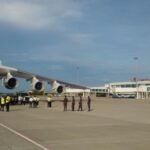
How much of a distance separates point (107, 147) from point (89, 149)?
64 cm

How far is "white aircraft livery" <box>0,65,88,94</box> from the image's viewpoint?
46125mm

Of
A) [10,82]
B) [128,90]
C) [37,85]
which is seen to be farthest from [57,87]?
[128,90]

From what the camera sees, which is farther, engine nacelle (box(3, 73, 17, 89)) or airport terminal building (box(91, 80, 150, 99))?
airport terminal building (box(91, 80, 150, 99))

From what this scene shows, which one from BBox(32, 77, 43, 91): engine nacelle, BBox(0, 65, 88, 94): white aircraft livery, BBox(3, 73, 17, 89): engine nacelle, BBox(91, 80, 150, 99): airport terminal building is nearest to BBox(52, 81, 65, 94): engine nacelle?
BBox(0, 65, 88, 94): white aircraft livery

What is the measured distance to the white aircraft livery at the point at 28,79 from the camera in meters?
46.1

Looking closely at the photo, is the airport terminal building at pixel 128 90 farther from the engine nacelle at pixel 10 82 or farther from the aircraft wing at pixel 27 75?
the engine nacelle at pixel 10 82

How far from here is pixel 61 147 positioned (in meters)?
12.0

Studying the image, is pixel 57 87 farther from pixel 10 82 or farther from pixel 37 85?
pixel 10 82

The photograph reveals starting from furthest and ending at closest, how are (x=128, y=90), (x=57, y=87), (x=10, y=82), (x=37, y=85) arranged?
(x=128, y=90) < (x=57, y=87) < (x=37, y=85) < (x=10, y=82)

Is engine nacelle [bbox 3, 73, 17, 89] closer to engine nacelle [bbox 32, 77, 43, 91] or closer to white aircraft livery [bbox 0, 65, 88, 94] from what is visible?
white aircraft livery [bbox 0, 65, 88, 94]

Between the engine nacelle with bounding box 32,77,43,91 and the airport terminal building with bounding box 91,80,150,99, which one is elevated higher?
the airport terminal building with bounding box 91,80,150,99

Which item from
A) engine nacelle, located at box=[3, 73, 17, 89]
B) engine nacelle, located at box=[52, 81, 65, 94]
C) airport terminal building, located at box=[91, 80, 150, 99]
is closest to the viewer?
engine nacelle, located at box=[3, 73, 17, 89]

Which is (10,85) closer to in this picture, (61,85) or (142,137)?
(61,85)

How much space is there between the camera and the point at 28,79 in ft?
163
